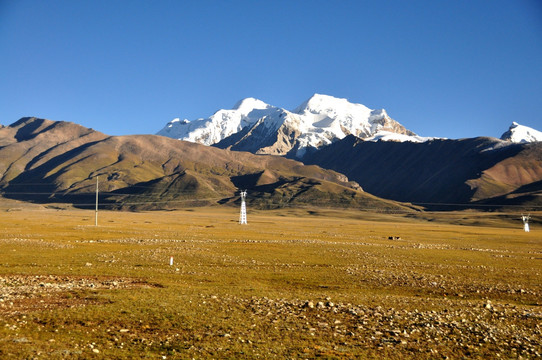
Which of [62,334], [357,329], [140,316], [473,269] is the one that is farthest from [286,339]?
[473,269]

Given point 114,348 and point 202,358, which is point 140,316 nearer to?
point 114,348

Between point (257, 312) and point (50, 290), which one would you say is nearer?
point (257, 312)

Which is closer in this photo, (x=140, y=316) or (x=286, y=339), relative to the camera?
(x=286, y=339)

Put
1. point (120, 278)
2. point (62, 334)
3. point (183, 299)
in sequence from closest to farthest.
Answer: point (62, 334) < point (183, 299) < point (120, 278)

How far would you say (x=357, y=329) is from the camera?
877 inches

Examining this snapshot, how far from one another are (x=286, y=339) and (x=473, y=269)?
38.4 metres

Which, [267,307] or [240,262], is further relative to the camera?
[240,262]

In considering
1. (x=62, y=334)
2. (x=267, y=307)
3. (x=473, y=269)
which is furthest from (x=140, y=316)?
(x=473, y=269)

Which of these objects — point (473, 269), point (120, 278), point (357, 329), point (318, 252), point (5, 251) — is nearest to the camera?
point (357, 329)

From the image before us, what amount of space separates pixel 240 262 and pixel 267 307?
25.8m

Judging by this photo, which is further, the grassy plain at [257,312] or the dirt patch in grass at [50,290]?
the dirt patch in grass at [50,290]

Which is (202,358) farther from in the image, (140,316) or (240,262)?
(240,262)

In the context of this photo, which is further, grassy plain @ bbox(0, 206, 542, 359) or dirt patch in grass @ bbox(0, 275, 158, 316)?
dirt patch in grass @ bbox(0, 275, 158, 316)

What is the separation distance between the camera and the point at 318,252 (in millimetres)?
68812
